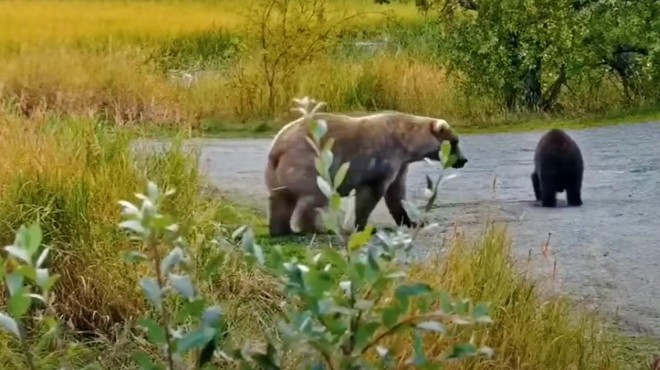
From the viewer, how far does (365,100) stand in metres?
10.9

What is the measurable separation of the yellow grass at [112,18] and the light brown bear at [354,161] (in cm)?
683

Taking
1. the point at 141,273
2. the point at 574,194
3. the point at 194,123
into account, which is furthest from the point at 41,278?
the point at 194,123

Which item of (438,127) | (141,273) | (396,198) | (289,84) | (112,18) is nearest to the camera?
(141,273)

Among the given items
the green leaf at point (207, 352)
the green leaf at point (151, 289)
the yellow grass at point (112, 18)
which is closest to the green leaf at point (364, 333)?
the green leaf at point (207, 352)

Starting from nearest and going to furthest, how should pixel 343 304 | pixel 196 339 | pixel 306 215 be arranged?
pixel 196 339
pixel 343 304
pixel 306 215

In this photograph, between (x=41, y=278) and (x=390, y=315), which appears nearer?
(x=41, y=278)

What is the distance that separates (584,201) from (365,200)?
4.91 feet

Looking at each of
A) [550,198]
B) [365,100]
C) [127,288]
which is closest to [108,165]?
[127,288]

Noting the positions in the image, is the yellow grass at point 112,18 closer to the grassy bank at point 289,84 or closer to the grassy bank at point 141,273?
the grassy bank at point 289,84

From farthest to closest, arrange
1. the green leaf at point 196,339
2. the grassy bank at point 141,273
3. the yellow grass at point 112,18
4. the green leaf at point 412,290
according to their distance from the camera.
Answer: the yellow grass at point 112,18
the grassy bank at point 141,273
the green leaf at point 412,290
the green leaf at point 196,339

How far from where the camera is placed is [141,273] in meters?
4.30

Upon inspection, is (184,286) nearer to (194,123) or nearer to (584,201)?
(584,201)

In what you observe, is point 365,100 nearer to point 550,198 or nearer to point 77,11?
point 550,198

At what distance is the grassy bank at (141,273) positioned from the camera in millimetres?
3834
